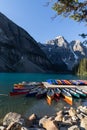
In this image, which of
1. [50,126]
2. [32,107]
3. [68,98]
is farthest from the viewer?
[68,98]

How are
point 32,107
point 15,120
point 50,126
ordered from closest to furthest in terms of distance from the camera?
point 50,126 → point 15,120 → point 32,107

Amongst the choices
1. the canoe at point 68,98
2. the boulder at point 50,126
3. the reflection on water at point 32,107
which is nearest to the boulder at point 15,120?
the boulder at point 50,126

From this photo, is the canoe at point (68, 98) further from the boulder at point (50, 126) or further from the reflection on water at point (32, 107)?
the boulder at point (50, 126)

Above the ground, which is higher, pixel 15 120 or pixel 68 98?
pixel 15 120

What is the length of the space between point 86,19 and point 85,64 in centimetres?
15360

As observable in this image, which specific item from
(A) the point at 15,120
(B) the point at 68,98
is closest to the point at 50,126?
(A) the point at 15,120

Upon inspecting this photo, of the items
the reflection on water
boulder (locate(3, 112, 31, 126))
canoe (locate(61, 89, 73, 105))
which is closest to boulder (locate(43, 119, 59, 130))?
boulder (locate(3, 112, 31, 126))

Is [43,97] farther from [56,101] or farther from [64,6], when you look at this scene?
[64,6]

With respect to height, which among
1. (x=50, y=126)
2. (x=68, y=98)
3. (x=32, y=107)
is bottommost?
(x=32, y=107)

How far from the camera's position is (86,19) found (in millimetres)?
13891

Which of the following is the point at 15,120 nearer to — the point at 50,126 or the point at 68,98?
the point at 50,126

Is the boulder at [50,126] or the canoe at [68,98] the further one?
the canoe at [68,98]

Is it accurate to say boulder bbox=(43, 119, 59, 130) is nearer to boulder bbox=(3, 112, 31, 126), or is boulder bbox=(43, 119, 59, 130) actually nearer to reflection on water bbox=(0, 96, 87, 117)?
boulder bbox=(3, 112, 31, 126)

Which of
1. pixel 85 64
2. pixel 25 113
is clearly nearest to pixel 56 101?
pixel 25 113
